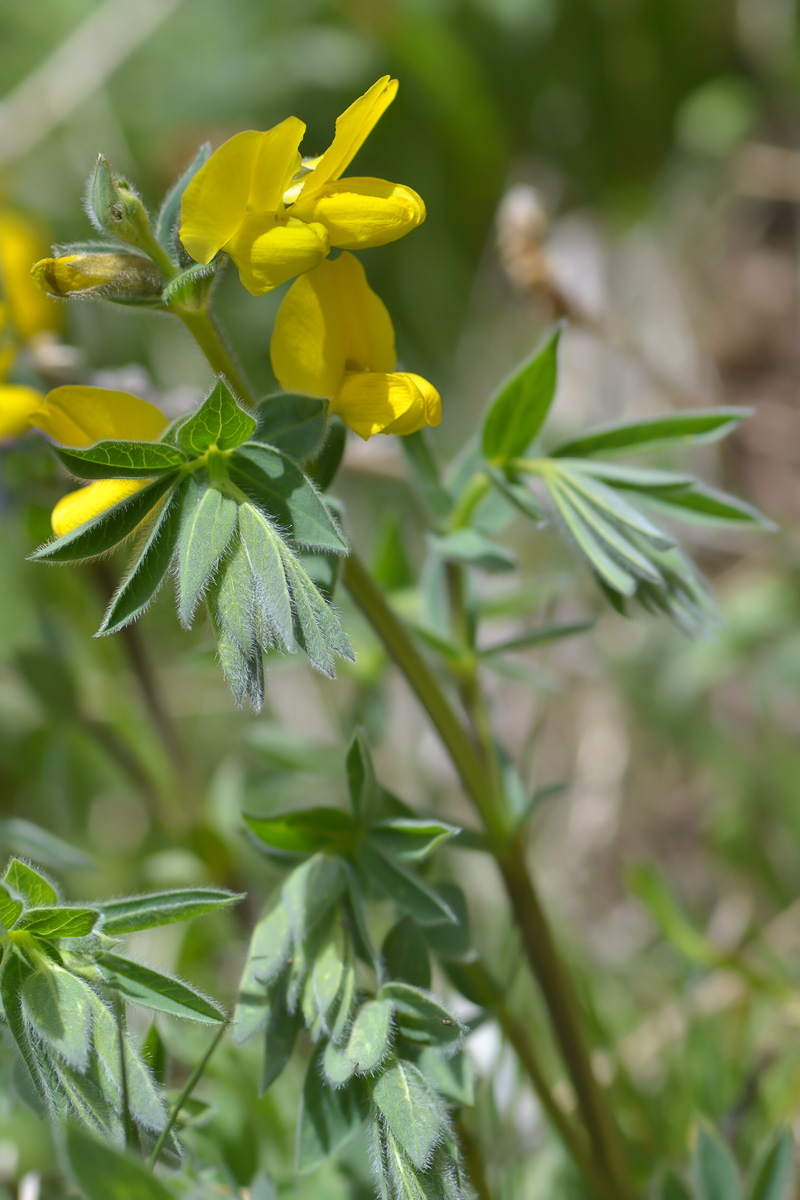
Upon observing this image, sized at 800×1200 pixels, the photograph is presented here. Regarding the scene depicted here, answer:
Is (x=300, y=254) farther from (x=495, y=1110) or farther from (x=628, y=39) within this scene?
(x=628, y=39)

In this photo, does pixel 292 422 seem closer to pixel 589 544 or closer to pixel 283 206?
pixel 283 206

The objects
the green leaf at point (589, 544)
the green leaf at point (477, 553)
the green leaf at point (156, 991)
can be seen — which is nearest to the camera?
the green leaf at point (156, 991)

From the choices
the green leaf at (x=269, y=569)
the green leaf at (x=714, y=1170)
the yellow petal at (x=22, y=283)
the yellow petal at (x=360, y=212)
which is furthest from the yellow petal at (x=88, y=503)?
the green leaf at (x=714, y=1170)

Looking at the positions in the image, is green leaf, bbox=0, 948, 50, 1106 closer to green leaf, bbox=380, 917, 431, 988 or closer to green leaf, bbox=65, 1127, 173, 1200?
green leaf, bbox=65, 1127, 173, 1200

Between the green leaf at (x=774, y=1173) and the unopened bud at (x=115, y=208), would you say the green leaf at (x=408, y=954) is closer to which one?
the green leaf at (x=774, y=1173)

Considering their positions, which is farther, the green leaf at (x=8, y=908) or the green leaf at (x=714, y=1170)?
the green leaf at (x=714, y=1170)

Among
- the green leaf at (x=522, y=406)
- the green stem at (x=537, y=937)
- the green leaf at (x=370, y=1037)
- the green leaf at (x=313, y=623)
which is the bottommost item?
the green stem at (x=537, y=937)

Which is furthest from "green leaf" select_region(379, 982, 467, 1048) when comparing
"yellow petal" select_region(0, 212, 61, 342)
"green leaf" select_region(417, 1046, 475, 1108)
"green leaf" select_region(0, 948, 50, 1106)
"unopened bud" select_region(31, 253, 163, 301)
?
"yellow petal" select_region(0, 212, 61, 342)
